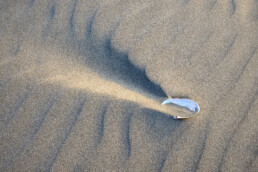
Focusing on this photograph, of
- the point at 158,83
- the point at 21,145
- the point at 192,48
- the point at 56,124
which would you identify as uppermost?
the point at 192,48

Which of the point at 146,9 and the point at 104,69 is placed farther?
the point at 146,9

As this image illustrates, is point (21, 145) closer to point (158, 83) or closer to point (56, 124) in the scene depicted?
point (56, 124)

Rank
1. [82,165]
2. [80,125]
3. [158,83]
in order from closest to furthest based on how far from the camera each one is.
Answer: [82,165], [80,125], [158,83]

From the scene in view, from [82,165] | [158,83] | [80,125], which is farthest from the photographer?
[158,83]

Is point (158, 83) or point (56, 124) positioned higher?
point (158, 83)

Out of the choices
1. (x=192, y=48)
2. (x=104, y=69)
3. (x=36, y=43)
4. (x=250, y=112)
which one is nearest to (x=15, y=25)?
(x=36, y=43)

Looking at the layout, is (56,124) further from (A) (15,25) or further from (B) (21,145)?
(A) (15,25)
